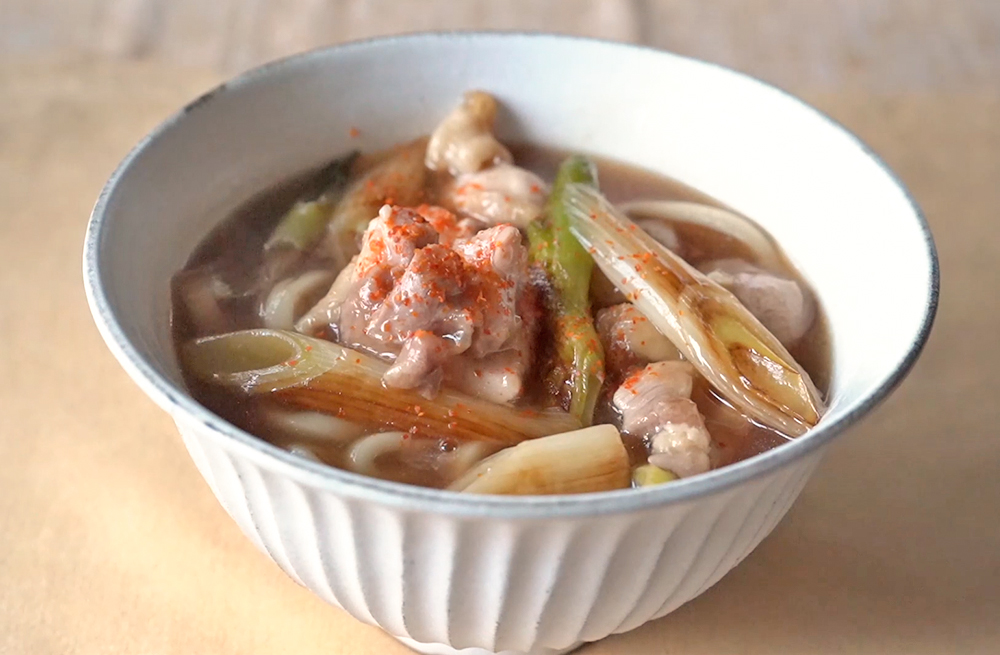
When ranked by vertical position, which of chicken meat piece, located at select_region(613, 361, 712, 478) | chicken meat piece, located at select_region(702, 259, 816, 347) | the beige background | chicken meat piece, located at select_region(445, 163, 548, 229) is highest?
chicken meat piece, located at select_region(702, 259, 816, 347)

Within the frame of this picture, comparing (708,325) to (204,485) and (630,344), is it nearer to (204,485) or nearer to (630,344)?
(630,344)

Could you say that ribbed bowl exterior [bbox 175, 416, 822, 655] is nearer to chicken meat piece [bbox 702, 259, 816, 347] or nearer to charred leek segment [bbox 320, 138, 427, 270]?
chicken meat piece [bbox 702, 259, 816, 347]

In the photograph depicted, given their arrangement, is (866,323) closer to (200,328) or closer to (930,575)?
(930,575)

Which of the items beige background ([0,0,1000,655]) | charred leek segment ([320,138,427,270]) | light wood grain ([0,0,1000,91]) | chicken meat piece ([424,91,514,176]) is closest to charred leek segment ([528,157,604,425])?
chicken meat piece ([424,91,514,176])

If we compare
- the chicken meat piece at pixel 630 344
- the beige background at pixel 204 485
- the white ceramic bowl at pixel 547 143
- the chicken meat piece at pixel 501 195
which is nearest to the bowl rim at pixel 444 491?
the white ceramic bowl at pixel 547 143

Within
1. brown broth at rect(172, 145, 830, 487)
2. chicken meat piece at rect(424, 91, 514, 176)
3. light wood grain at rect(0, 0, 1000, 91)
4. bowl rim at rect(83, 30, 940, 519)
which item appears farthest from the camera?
light wood grain at rect(0, 0, 1000, 91)

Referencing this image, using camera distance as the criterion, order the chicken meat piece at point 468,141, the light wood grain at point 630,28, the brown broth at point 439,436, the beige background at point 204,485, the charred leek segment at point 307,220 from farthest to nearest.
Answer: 1. the light wood grain at point 630,28
2. the chicken meat piece at point 468,141
3. the charred leek segment at point 307,220
4. the beige background at point 204,485
5. the brown broth at point 439,436

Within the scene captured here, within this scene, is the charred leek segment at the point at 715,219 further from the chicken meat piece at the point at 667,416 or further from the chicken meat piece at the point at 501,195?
the chicken meat piece at the point at 667,416
